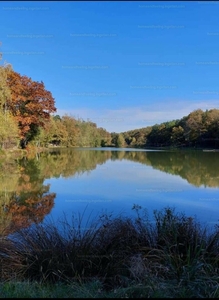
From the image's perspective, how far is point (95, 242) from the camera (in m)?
3.20

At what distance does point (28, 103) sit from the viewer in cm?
2958

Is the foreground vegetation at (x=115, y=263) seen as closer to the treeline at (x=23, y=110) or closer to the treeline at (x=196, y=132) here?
the treeline at (x=23, y=110)

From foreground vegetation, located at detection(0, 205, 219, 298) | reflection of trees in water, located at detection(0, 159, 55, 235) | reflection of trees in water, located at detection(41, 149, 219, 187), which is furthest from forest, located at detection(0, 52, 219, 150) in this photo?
foreground vegetation, located at detection(0, 205, 219, 298)

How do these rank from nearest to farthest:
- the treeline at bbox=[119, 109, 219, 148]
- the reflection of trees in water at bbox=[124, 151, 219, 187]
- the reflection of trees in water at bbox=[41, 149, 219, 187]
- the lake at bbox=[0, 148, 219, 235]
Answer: the lake at bbox=[0, 148, 219, 235] < the reflection of trees in water at bbox=[124, 151, 219, 187] < the reflection of trees in water at bbox=[41, 149, 219, 187] < the treeline at bbox=[119, 109, 219, 148]

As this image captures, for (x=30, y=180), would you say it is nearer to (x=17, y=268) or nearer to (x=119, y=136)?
(x=17, y=268)

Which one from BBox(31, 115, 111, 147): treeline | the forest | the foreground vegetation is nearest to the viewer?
the foreground vegetation

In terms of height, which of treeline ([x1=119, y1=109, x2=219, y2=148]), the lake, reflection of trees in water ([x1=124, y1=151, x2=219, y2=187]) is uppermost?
treeline ([x1=119, y1=109, x2=219, y2=148])

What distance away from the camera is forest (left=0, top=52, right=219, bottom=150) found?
2381cm

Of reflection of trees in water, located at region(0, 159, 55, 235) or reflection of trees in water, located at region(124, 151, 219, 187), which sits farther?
reflection of trees in water, located at region(124, 151, 219, 187)

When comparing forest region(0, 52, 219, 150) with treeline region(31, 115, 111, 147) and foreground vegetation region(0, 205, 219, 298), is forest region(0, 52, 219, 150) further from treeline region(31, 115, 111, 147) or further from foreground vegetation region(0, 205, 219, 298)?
foreground vegetation region(0, 205, 219, 298)

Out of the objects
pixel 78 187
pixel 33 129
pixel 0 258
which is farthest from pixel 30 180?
pixel 33 129

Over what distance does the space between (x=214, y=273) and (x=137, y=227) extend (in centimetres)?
113

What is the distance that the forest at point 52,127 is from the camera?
2381cm

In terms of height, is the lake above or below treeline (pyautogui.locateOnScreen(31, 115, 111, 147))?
below
